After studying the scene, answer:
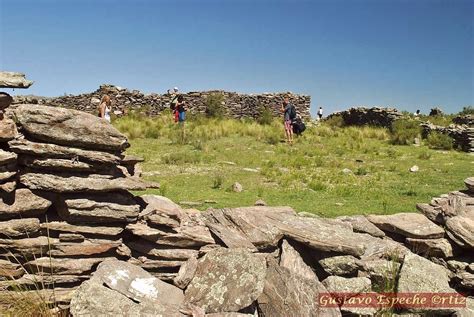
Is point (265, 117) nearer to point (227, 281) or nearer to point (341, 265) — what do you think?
point (341, 265)

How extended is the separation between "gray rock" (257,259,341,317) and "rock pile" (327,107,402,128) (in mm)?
27190

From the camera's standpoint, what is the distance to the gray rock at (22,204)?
5.73 m

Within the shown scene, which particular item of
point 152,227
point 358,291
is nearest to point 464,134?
point 358,291

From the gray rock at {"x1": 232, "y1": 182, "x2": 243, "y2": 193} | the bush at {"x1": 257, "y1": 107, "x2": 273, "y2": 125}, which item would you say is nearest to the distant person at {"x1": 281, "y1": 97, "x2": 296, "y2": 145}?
the bush at {"x1": 257, "y1": 107, "x2": 273, "y2": 125}

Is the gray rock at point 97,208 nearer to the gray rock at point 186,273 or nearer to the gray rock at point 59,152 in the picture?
the gray rock at point 59,152

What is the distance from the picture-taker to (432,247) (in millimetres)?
7055

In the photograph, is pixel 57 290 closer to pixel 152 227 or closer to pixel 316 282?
pixel 152 227

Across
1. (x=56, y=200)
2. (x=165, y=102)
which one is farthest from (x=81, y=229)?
(x=165, y=102)

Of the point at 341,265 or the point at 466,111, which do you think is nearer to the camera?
the point at 341,265

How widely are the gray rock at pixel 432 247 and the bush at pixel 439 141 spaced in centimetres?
1772

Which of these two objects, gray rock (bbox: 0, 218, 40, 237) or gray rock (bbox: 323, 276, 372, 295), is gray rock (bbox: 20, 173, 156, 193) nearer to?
gray rock (bbox: 0, 218, 40, 237)

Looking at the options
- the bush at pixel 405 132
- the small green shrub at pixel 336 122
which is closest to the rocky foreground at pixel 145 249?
the bush at pixel 405 132

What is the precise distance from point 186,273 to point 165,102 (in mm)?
30604

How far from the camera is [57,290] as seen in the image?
575cm
